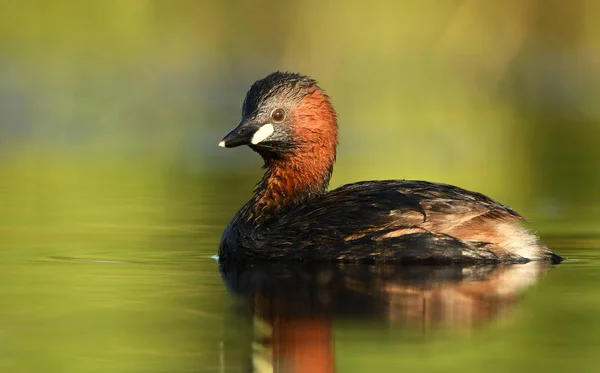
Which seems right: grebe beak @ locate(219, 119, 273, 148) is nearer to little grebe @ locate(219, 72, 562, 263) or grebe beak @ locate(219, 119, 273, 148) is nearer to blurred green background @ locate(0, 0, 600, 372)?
little grebe @ locate(219, 72, 562, 263)

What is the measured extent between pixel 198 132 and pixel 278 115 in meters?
10.1

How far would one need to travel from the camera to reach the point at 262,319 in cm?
750

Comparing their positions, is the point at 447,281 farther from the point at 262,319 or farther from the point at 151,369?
the point at 151,369

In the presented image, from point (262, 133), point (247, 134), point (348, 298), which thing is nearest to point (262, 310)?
point (348, 298)

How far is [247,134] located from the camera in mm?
10352

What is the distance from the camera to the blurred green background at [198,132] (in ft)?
26.0

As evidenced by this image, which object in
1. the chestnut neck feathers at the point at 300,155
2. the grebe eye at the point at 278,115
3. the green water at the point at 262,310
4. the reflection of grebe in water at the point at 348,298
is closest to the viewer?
the green water at the point at 262,310

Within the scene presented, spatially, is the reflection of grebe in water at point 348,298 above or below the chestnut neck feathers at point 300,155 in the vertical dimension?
below

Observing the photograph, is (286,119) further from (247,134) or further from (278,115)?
(247,134)

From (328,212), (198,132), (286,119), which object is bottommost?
(328,212)

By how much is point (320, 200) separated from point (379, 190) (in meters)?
0.48

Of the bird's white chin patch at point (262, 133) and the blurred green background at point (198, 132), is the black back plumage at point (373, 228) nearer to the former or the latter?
the blurred green background at point (198, 132)

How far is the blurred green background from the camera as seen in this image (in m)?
7.93

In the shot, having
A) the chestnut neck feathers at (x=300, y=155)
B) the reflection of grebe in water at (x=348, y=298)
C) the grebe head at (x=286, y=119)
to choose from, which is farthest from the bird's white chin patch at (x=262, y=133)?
the reflection of grebe in water at (x=348, y=298)
